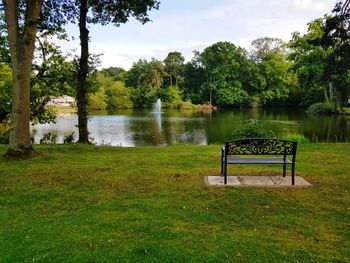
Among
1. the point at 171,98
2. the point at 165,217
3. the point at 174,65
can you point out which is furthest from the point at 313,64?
the point at 165,217

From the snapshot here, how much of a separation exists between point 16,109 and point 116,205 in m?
4.83

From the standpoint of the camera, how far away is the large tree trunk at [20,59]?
27.5 feet

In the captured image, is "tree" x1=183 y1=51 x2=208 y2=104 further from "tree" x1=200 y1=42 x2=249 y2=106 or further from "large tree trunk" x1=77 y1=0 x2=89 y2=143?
"large tree trunk" x1=77 y1=0 x2=89 y2=143

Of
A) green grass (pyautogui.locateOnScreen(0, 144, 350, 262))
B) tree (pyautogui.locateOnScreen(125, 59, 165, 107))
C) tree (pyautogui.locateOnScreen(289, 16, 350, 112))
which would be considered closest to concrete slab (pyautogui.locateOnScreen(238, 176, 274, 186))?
green grass (pyautogui.locateOnScreen(0, 144, 350, 262))

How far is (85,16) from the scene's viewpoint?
1266 cm

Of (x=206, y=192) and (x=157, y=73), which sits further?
(x=157, y=73)

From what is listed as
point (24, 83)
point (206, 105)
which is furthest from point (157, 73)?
point (24, 83)

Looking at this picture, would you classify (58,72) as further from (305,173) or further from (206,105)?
(206,105)

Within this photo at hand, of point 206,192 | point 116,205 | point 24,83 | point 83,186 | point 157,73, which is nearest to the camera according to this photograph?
point 116,205

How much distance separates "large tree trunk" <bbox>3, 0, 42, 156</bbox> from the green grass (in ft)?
4.73

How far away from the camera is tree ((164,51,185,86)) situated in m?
71.4

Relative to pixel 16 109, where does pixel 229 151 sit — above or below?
below

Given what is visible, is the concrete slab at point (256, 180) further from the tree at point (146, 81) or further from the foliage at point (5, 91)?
the tree at point (146, 81)

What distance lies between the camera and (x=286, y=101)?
206 feet
